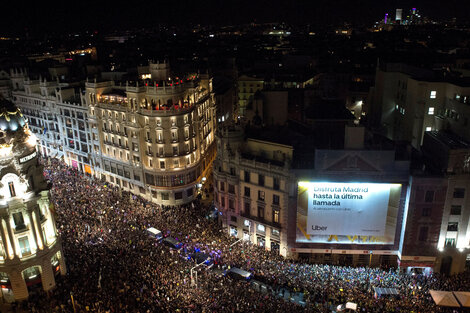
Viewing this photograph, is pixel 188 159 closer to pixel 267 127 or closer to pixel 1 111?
pixel 267 127

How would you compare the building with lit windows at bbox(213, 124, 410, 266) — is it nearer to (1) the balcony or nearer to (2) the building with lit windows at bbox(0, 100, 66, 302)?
(1) the balcony

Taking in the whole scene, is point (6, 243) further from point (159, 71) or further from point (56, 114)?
point (56, 114)

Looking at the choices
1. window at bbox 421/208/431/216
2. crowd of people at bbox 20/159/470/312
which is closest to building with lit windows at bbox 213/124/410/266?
window at bbox 421/208/431/216

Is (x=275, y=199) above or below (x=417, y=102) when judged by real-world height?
below

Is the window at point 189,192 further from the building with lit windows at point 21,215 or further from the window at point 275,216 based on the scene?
the building with lit windows at point 21,215

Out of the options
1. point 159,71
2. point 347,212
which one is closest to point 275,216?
point 347,212

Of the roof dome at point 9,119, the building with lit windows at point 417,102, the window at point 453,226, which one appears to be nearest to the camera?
the roof dome at point 9,119

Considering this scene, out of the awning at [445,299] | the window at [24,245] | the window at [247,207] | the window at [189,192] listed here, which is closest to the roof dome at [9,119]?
the window at [24,245]
